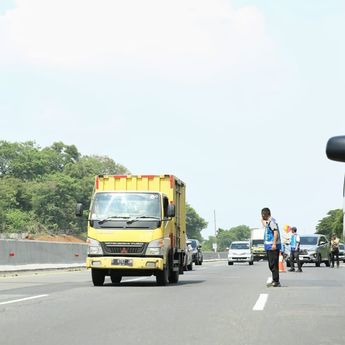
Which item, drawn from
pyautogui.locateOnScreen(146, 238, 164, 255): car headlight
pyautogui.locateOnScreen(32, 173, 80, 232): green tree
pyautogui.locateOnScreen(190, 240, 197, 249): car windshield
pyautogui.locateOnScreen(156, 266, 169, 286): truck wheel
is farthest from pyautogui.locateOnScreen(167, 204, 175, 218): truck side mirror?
pyautogui.locateOnScreen(32, 173, 80, 232): green tree

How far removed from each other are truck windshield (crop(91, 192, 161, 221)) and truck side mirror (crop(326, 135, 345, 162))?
13669 millimetres

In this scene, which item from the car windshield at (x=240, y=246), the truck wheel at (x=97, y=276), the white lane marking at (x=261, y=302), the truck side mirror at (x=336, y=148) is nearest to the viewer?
the truck side mirror at (x=336, y=148)

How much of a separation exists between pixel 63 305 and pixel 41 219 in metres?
112

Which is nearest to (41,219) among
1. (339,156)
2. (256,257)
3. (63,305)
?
(256,257)

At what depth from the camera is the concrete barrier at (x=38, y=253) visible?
2778 centimetres

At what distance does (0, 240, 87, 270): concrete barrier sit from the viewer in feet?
91.1

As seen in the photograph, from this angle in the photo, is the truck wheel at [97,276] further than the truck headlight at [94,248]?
Yes

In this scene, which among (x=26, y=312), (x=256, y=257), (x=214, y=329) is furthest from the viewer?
(x=256, y=257)

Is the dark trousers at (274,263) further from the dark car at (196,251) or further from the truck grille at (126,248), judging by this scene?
the dark car at (196,251)

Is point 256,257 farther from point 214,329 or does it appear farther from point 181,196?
point 214,329

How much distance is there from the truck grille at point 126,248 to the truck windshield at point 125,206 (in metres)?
0.61

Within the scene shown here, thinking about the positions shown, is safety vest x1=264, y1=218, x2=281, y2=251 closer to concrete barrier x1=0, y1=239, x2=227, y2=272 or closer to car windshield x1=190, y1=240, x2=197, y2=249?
concrete barrier x1=0, y1=239, x2=227, y2=272

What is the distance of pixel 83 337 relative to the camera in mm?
8914

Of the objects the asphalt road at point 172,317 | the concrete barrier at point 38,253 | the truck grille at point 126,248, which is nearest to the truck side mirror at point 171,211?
the truck grille at point 126,248
